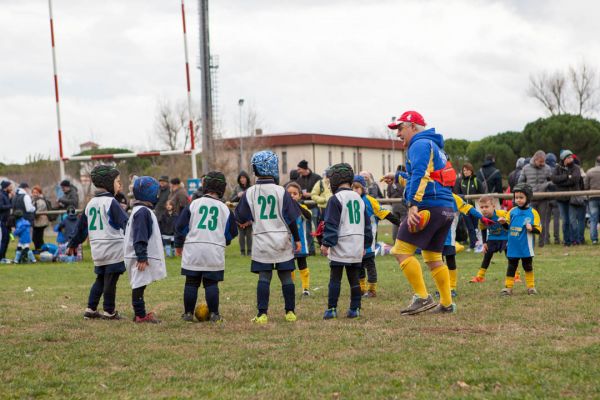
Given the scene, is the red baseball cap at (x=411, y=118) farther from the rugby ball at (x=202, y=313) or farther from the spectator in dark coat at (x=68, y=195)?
the spectator in dark coat at (x=68, y=195)

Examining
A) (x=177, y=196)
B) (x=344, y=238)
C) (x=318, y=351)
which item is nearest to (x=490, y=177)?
(x=177, y=196)

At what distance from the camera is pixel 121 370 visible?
21.1 feet

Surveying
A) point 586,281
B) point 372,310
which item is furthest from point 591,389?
point 586,281

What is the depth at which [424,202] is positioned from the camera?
881 centimetres

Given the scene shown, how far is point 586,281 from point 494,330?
4466 millimetres

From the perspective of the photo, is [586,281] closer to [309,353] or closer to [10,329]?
[309,353]

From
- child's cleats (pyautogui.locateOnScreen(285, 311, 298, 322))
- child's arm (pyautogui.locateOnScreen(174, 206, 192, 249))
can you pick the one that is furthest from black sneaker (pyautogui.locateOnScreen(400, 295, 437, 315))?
child's arm (pyautogui.locateOnScreen(174, 206, 192, 249))

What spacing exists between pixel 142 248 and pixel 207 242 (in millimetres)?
688

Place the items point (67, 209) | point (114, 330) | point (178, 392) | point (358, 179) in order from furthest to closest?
point (67, 209), point (358, 179), point (114, 330), point (178, 392)

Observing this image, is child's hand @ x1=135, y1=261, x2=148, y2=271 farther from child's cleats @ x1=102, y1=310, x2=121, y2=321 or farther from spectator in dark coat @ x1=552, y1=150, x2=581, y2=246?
spectator in dark coat @ x1=552, y1=150, x2=581, y2=246

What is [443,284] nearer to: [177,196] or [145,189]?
[145,189]

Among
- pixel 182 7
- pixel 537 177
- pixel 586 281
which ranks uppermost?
pixel 182 7

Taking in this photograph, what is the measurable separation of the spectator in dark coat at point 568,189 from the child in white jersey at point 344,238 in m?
10.8

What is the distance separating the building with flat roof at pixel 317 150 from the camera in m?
68.0
